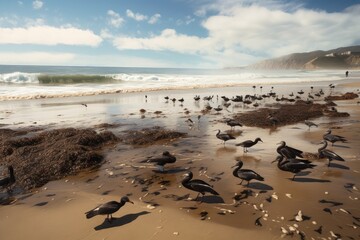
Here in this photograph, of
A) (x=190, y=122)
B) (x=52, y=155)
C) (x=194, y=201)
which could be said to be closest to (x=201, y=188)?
(x=194, y=201)

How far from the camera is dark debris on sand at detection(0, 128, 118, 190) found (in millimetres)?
10352

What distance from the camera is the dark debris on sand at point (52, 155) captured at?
34.0 feet

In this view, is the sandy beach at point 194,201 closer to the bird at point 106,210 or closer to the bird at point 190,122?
the bird at point 106,210

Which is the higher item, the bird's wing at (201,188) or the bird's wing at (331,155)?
the bird's wing at (331,155)

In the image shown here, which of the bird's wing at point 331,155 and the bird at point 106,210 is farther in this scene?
the bird's wing at point 331,155

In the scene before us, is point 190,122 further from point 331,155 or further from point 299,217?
point 299,217

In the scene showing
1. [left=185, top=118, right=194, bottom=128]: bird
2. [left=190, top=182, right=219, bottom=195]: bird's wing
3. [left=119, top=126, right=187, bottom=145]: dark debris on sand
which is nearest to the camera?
[left=190, top=182, right=219, bottom=195]: bird's wing

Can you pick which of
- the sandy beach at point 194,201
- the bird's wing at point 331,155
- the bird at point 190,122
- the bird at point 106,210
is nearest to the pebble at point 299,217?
the sandy beach at point 194,201

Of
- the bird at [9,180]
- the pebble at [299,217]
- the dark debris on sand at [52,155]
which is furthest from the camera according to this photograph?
the dark debris on sand at [52,155]

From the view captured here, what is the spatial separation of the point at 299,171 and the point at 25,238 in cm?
851

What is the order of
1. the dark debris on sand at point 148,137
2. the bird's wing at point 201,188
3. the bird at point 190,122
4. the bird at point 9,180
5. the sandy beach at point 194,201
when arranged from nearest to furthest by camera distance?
the sandy beach at point 194,201 → the bird's wing at point 201,188 → the bird at point 9,180 → the dark debris on sand at point 148,137 → the bird at point 190,122

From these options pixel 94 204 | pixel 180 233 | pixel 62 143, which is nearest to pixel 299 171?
pixel 180 233

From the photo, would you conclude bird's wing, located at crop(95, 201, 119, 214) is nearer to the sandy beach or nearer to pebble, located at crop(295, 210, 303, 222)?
the sandy beach

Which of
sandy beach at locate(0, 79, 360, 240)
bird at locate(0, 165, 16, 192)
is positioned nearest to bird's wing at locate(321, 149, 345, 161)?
sandy beach at locate(0, 79, 360, 240)
